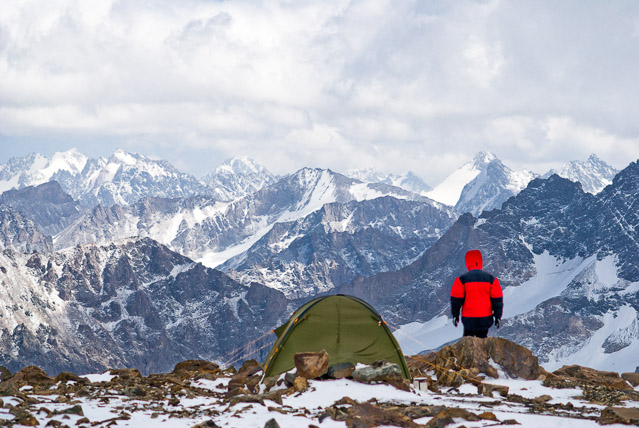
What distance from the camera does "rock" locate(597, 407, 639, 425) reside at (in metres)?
18.2

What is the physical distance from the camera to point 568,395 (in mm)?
24875

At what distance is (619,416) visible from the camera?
18828mm

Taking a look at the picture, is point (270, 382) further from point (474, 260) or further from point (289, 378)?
point (474, 260)

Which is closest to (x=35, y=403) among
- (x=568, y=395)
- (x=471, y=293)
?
(x=471, y=293)

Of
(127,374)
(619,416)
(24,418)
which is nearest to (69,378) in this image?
(127,374)

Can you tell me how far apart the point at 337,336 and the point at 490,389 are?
579cm

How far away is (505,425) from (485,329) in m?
10.3

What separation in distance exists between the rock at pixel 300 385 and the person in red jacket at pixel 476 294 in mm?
6389

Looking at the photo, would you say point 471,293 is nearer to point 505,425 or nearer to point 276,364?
point 276,364

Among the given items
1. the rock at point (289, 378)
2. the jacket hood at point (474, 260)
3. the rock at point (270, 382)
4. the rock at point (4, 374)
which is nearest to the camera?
the rock at point (289, 378)

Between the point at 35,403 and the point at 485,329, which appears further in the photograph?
the point at 485,329

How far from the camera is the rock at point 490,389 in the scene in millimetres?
24141

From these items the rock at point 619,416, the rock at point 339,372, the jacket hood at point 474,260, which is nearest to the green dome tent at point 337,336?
the rock at point 339,372

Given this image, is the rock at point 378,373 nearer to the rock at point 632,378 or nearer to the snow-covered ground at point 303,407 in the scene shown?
the snow-covered ground at point 303,407
